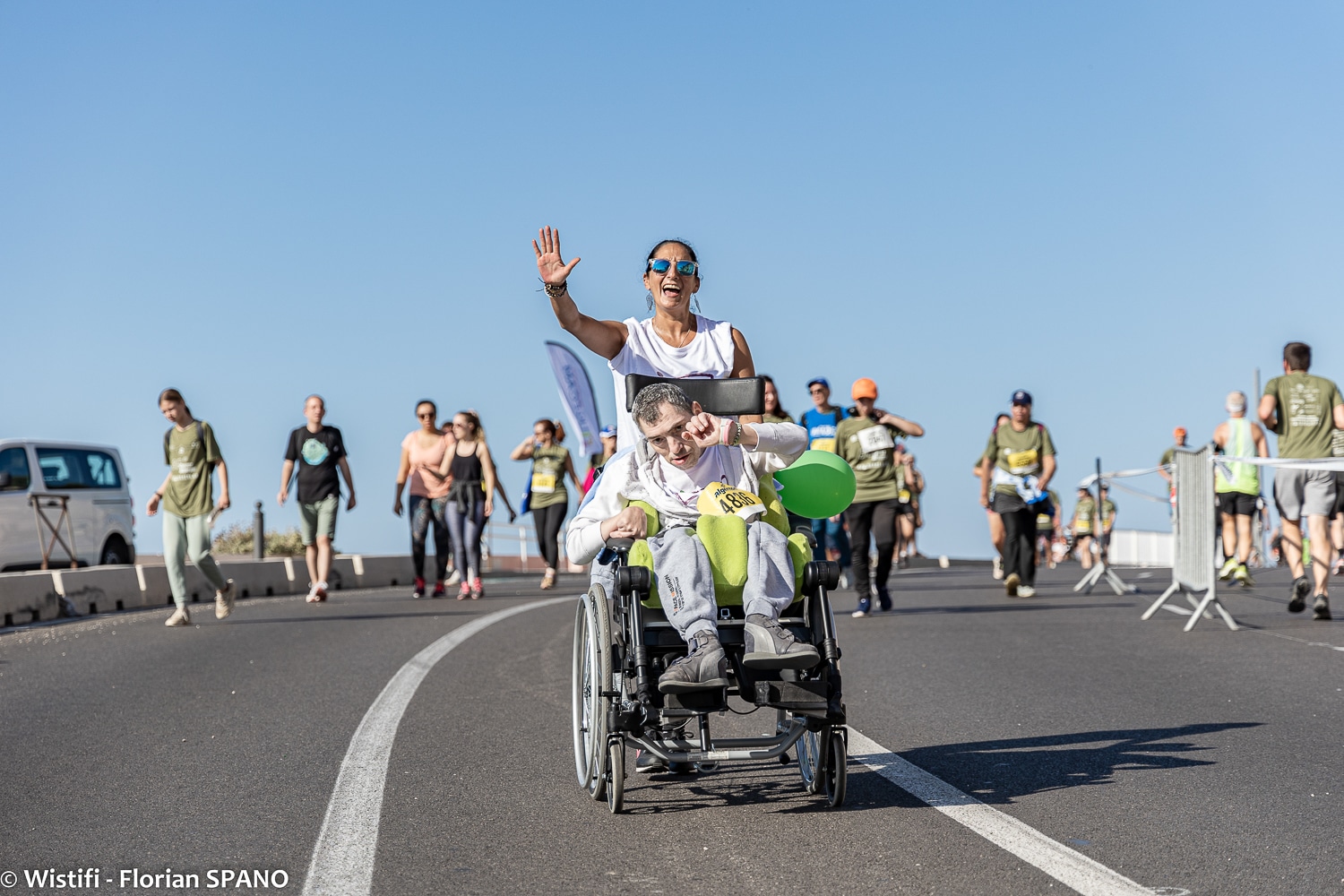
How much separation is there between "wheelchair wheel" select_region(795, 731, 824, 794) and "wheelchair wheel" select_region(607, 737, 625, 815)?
67cm

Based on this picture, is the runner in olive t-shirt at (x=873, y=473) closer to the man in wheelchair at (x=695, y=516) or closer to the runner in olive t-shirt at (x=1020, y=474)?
the runner in olive t-shirt at (x=1020, y=474)

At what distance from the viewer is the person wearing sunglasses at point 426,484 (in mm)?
17750

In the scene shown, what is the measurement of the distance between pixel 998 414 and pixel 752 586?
1480 centimetres

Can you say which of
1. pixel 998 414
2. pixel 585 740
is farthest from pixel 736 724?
pixel 998 414

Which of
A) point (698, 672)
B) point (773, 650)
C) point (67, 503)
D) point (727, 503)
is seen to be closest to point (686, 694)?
point (698, 672)

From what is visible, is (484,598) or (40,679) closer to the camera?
(40,679)

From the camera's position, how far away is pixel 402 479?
18.2 m

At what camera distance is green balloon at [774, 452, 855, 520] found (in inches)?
223

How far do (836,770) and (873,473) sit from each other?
9201mm

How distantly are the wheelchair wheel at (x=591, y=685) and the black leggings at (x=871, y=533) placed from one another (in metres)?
8.56

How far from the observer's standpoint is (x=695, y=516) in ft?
17.4

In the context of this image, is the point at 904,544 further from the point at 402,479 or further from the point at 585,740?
the point at 585,740

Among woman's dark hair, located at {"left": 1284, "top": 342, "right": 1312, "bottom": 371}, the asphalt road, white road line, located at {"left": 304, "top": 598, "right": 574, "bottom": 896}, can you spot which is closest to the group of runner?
woman's dark hair, located at {"left": 1284, "top": 342, "right": 1312, "bottom": 371}

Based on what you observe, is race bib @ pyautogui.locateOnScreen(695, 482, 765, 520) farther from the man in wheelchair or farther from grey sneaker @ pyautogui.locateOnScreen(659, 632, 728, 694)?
grey sneaker @ pyautogui.locateOnScreen(659, 632, 728, 694)
